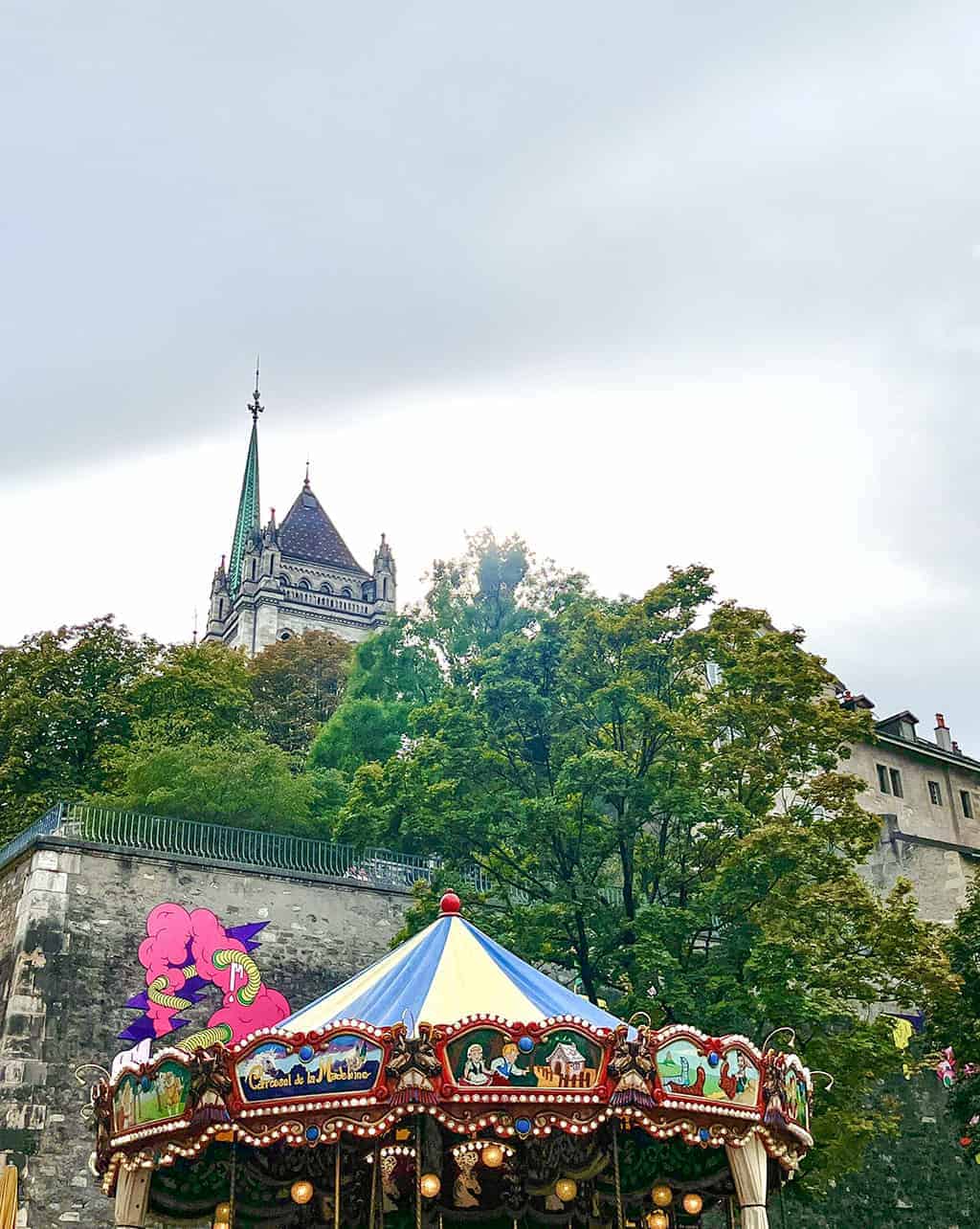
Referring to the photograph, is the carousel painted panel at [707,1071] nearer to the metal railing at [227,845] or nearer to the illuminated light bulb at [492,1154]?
the illuminated light bulb at [492,1154]

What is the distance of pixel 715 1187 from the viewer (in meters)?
14.5

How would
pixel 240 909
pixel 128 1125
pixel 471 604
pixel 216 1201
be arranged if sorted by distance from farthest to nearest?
pixel 471 604 → pixel 240 909 → pixel 216 1201 → pixel 128 1125

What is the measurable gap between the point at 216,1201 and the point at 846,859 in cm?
985

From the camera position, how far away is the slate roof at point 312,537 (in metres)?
81.7

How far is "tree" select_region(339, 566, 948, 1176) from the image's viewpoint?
1855 centimetres

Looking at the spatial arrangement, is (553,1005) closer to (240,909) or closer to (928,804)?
(240,909)

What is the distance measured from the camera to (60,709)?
32.5 meters

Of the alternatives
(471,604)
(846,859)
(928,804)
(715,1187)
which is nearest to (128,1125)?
(715,1187)

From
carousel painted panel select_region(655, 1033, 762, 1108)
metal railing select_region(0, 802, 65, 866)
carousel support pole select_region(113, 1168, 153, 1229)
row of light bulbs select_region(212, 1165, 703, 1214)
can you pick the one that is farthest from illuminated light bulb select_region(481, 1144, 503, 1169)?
metal railing select_region(0, 802, 65, 866)

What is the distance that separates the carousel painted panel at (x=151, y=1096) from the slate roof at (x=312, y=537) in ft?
226

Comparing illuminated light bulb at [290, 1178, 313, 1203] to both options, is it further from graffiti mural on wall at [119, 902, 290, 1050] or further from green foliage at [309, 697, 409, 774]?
green foliage at [309, 697, 409, 774]

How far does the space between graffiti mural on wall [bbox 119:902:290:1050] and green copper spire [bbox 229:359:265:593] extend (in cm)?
6074

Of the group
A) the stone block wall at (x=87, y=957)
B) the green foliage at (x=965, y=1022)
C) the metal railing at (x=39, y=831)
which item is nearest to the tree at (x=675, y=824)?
the green foliage at (x=965, y=1022)

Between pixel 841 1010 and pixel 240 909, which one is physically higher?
pixel 240 909
